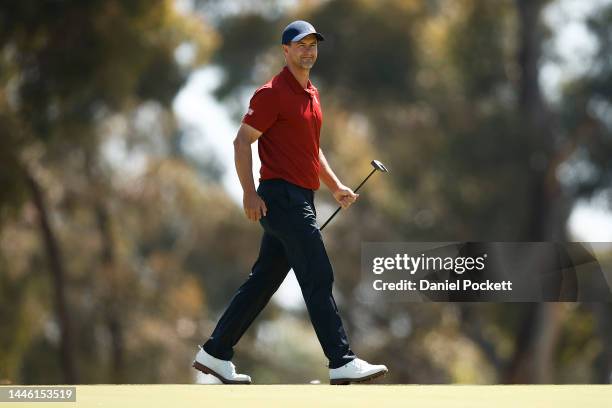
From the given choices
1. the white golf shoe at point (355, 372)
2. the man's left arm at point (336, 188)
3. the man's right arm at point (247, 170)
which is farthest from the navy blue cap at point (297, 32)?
the white golf shoe at point (355, 372)

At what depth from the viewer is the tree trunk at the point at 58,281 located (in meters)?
24.4

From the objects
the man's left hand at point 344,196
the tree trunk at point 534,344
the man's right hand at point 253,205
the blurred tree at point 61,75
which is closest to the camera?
the man's right hand at point 253,205

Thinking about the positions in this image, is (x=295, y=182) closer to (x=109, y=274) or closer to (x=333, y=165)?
(x=109, y=274)

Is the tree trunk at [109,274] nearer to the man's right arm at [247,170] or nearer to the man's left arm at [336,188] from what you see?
the man's left arm at [336,188]

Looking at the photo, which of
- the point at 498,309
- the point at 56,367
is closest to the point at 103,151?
the point at 56,367

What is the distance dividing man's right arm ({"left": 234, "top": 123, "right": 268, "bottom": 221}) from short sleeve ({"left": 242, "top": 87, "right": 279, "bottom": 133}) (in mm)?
35

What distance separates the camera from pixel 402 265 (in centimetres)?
984

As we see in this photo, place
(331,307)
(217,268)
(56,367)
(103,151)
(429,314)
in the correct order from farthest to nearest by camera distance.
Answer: (217,268)
(429,314)
(103,151)
(56,367)
(331,307)

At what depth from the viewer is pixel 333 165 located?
34.5 m

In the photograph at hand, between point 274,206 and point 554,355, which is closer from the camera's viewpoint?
point 274,206

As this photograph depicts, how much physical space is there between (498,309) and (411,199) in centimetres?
371

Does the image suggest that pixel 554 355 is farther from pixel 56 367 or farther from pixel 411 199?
pixel 56 367

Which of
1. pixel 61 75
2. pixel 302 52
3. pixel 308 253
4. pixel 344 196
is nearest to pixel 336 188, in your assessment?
pixel 344 196

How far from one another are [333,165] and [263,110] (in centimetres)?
2746
